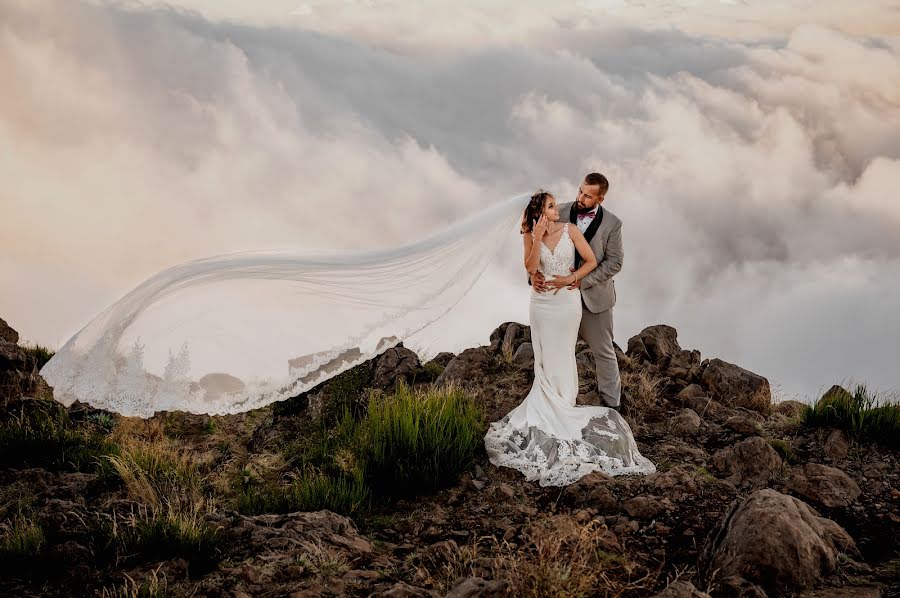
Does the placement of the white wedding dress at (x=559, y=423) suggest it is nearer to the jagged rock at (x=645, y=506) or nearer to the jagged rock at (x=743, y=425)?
the jagged rock at (x=645, y=506)

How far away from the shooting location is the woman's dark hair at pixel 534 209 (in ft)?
25.5

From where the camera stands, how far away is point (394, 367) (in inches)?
472

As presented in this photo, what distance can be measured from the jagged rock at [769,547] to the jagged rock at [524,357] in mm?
5621

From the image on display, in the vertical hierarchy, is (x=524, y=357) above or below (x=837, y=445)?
above

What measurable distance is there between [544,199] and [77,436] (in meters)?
6.88

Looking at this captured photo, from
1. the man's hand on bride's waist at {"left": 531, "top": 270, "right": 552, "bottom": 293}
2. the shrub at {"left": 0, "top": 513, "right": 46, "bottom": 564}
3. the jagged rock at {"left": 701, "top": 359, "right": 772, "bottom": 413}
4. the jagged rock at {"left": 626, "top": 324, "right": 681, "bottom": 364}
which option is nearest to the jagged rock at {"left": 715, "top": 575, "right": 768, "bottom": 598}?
the man's hand on bride's waist at {"left": 531, "top": 270, "right": 552, "bottom": 293}

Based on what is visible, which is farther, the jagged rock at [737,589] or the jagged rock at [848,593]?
the jagged rock at [848,593]

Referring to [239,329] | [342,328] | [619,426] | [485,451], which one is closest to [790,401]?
[619,426]

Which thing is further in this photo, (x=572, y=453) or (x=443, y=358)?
(x=443, y=358)

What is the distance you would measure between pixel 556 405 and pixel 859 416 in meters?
4.26

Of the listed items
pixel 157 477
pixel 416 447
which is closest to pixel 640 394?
pixel 416 447

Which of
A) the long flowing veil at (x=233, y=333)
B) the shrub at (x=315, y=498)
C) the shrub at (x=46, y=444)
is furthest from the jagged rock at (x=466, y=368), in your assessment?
the shrub at (x=46, y=444)

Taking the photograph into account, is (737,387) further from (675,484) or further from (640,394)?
(675,484)

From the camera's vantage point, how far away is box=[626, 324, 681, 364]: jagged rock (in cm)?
1263
